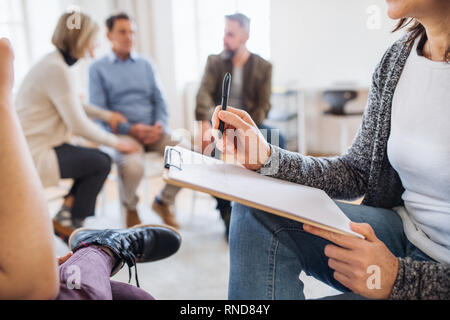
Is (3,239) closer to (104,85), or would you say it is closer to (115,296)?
(115,296)

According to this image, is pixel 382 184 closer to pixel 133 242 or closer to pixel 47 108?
pixel 133 242

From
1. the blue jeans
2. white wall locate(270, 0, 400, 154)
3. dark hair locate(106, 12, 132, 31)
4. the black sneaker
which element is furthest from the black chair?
the blue jeans

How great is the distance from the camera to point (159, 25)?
13.0 ft

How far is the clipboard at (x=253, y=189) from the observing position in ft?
1.75

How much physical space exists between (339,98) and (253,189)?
2.73 meters

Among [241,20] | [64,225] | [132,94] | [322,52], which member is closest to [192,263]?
[64,225]

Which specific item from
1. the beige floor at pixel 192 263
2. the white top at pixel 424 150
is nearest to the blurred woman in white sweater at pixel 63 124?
the beige floor at pixel 192 263

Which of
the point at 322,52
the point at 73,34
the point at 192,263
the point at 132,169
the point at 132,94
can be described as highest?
the point at 73,34

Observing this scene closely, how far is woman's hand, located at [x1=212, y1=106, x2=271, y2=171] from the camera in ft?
2.47

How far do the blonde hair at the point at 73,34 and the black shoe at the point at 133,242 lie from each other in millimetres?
961

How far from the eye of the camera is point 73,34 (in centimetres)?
175

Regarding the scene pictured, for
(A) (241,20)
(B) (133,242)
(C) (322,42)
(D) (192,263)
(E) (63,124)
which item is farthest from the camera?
(C) (322,42)

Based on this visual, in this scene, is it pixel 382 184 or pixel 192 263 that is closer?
pixel 382 184

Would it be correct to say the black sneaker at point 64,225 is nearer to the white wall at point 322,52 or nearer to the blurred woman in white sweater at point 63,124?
the blurred woman in white sweater at point 63,124
